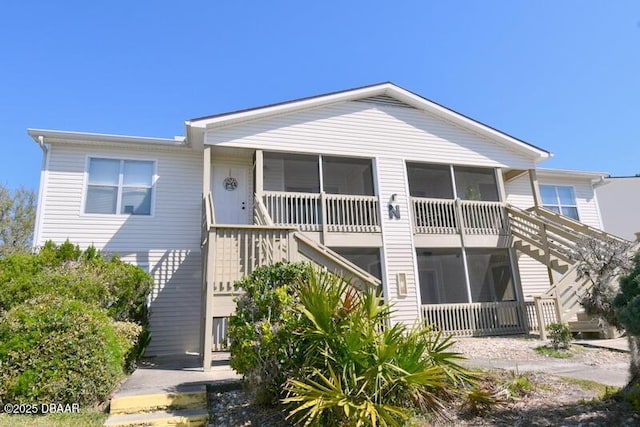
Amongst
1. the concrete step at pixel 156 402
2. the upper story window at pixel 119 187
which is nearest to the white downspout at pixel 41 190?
the upper story window at pixel 119 187

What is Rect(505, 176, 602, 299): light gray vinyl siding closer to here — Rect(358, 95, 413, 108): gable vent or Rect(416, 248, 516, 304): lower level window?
Rect(416, 248, 516, 304): lower level window

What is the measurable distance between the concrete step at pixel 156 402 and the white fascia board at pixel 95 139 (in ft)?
27.2

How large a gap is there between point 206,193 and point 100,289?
3487 millimetres

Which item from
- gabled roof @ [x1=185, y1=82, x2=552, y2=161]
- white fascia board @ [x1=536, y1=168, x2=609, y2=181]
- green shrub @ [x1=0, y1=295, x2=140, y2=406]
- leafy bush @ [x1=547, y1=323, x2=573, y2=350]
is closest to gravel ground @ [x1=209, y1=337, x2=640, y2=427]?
green shrub @ [x1=0, y1=295, x2=140, y2=406]

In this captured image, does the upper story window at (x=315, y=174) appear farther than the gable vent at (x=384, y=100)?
No

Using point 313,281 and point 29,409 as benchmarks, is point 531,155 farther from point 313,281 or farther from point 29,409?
point 29,409

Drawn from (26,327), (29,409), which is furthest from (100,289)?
(29,409)

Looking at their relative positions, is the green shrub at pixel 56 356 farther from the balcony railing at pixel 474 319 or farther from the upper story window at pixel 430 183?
the upper story window at pixel 430 183

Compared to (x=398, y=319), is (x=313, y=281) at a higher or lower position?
higher

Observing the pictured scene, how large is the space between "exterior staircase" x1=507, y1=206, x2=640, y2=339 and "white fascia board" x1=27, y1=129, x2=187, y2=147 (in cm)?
1176

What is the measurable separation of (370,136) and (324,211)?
331 cm

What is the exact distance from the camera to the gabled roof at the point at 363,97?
35.8ft

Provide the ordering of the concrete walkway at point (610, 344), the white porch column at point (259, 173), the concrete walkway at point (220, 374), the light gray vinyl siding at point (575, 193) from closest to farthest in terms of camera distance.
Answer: the concrete walkway at point (220, 374) → the concrete walkway at point (610, 344) → the white porch column at point (259, 173) → the light gray vinyl siding at point (575, 193)

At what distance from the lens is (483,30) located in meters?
10.7
